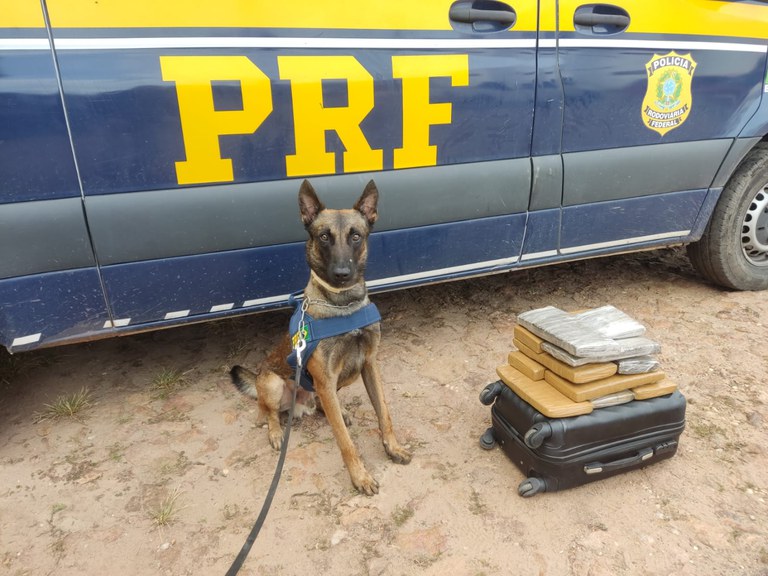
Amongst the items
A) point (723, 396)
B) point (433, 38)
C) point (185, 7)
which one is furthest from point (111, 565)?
point (723, 396)

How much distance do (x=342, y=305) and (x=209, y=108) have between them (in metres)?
1.09

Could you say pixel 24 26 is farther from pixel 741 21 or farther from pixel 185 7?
pixel 741 21

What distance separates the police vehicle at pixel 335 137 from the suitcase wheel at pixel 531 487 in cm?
135

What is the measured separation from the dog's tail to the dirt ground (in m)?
0.11

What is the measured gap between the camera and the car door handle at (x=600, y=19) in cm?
289

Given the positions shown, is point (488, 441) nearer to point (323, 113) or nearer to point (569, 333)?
point (569, 333)

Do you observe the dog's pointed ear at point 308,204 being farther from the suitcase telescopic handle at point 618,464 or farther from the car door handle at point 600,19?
the car door handle at point 600,19

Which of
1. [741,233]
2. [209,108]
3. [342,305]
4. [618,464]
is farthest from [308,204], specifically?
[741,233]

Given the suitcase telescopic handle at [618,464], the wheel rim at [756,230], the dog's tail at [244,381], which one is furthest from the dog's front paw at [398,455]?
the wheel rim at [756,230]

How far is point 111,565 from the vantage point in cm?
190

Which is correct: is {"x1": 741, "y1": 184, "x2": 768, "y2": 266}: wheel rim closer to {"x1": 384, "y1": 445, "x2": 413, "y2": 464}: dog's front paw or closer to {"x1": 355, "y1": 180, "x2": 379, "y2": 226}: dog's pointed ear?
{"x1": 355, "y1": 180, "x2": 379, "y2": 226}: dog's pointed ear

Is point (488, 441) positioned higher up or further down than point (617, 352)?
further down

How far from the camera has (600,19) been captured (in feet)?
9.57

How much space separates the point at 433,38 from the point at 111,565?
2744mm
